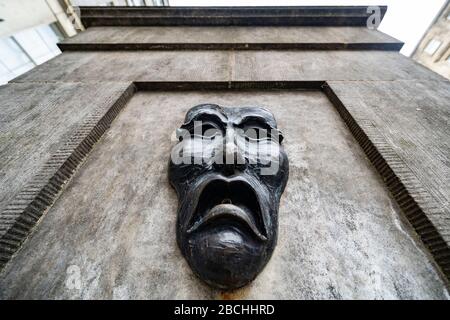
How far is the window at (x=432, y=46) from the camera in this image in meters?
20.8

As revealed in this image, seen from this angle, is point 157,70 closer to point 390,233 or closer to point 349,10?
point 390,233

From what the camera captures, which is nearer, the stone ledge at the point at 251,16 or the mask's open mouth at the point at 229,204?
the mask's open mouth at the point at 229,204

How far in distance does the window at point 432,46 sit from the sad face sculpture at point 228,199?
29885 millimetres

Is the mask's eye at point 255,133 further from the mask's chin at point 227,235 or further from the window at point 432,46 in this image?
the window at point 432,46

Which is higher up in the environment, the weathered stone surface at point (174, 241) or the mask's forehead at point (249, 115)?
the mask's forehead at point (249, 115)

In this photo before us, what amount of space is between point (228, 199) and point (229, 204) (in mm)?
129

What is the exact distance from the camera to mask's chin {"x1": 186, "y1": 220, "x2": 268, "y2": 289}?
1499 millimetres

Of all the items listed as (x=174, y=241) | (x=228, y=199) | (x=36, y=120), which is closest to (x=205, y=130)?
(x=228, y=199)

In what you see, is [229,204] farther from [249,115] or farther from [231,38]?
[231,38]

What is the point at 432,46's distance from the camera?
21.6 meters

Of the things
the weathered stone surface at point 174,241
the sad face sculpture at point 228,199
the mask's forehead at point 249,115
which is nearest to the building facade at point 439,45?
the weathered stone surface at point 174,241

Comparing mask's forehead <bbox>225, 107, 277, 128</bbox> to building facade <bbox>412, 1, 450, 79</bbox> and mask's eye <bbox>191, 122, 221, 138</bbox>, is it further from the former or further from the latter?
building facade <bbox>412, 1, 450, 79</bbox>

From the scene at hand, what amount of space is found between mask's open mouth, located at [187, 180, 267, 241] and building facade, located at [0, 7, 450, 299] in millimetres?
164
